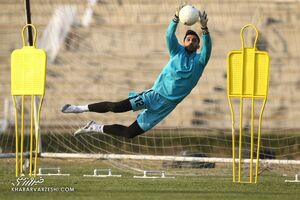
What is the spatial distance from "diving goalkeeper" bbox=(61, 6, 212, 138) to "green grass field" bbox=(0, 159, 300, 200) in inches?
28.6

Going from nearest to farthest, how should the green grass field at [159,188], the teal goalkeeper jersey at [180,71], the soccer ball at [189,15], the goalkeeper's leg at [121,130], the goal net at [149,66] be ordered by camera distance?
1. the green grass field at [159,188]
2. the soccer ball at [189,15]
3. the teal goalkeeper jersey at [180,71]
4. the goalkeeper's leg at [121,130]
5. the goal net at [149,66]

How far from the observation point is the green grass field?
1104cm

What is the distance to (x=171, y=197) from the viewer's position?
10930 millimetres

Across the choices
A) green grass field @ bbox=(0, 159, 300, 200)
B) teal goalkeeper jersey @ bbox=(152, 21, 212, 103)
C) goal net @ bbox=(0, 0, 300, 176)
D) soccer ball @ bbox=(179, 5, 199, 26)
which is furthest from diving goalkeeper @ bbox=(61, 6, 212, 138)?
goal net @ bbox=(0, 0, 300, 176)

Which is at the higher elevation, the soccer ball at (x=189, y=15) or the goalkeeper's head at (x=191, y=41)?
the soccer ball at (x=189, y=15)

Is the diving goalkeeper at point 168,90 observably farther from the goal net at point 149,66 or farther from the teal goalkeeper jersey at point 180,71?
the goal net at point 149,66

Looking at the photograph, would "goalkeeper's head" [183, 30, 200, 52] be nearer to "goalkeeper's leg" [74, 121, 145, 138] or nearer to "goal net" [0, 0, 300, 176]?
"goalkeeper's leg" [74, 121, 145, 138]

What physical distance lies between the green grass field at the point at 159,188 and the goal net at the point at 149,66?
2.46 m

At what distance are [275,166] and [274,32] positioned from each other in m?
2.27

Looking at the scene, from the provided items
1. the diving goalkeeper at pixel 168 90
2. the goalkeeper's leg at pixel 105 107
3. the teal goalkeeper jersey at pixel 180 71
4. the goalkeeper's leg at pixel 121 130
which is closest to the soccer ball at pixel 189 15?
the diving goalkeeper at pixel 168 90

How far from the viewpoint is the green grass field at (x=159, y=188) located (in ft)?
36.2

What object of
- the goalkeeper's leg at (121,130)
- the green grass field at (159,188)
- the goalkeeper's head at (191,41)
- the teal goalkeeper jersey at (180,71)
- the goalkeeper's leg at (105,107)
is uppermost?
the goalkeeper's head at (191,41)

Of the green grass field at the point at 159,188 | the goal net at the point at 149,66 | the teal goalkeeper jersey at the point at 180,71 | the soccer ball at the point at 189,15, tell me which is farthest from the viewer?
the goal net at the point at 149,66

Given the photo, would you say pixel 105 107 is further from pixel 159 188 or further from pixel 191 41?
pixel 159 188
